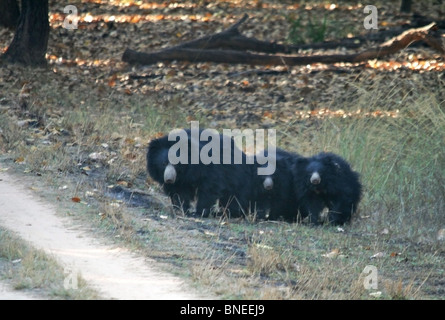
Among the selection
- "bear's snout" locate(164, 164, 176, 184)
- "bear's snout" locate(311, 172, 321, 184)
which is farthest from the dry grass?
"bear's snout" locate(311, 172, 321, 184)

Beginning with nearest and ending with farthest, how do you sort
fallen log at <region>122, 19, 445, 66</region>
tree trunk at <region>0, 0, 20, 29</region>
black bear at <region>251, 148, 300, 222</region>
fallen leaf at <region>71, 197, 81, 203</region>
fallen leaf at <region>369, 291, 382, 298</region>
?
1. fallen leaf at <region>369, 291, 382, 298</region>
2. fallen leaf at <region>71, 197, 81, 203</region>
3. black bear at <region>251, 148, 300, 222</region>
4. fallen log at <region>122, 19, 445, 66</region>
5. tree trunk at <region>0, 0, 20, 29</region>

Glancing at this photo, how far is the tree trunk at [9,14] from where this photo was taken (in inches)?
709

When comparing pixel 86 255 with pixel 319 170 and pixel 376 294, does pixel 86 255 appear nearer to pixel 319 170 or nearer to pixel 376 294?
pixel 376 294

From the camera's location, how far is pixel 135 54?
54.3ft

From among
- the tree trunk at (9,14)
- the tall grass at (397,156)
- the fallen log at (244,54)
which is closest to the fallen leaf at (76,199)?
the tall grass at (397,156)

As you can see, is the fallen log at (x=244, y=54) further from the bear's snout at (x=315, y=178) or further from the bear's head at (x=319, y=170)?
the bear's snout at (x=315, y=178)

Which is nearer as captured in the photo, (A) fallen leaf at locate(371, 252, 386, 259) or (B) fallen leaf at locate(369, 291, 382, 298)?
(B) fallen leaf at locate(369, 291, 382, 298)

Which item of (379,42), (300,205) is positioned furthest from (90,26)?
(300,205)

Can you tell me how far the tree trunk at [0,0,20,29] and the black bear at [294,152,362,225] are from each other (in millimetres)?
11228

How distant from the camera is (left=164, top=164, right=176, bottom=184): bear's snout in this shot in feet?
27.6

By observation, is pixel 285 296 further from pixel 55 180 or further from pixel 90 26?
pixel 90 26

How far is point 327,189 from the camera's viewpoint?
883 cm

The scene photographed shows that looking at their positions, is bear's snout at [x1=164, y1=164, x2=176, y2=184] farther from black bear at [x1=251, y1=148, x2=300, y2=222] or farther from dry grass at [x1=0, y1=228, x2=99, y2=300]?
dry grass at [x1=0, y1=228, x2=99, y2=300]

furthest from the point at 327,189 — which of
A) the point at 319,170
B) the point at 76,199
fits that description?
the point at 76,199
